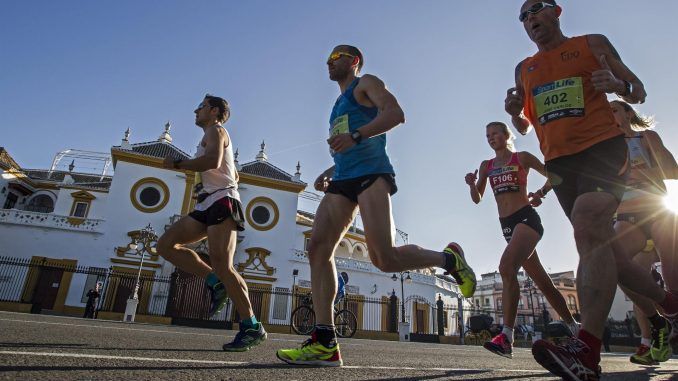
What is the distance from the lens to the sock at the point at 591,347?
1692 millimetres

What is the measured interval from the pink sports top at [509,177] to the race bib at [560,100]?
2013mm

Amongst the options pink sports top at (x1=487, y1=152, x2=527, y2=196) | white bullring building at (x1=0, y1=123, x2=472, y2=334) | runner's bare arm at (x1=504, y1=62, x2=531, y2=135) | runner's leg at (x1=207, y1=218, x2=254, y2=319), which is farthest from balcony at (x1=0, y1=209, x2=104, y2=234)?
runner's bare arm at (x1=504, y1=62, x2=531, y2=135)

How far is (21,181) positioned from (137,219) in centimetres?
1358

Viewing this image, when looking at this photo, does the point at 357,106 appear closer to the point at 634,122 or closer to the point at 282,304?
the point at 634,122

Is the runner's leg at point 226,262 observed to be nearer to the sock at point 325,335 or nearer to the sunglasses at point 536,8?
the sock at point 325,335

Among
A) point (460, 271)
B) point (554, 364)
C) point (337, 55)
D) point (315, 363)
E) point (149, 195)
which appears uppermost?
point (149, 195)

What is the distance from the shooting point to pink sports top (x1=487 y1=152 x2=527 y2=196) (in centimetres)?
442

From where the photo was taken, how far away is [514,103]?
283 cm

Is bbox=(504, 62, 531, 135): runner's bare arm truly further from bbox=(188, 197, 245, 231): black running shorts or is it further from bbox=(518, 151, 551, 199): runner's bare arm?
bbox=(188, 197, 245, 231): black running shorts

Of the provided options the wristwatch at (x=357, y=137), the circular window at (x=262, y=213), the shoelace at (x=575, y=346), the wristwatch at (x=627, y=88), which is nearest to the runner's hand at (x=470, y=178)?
the wristwatch at (x=627, y=88)

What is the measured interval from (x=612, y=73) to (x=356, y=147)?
1576 millimetres

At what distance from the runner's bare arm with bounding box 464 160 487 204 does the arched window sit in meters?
36.8

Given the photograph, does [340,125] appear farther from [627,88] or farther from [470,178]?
[470,178]

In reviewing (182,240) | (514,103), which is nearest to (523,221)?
(514,103)
